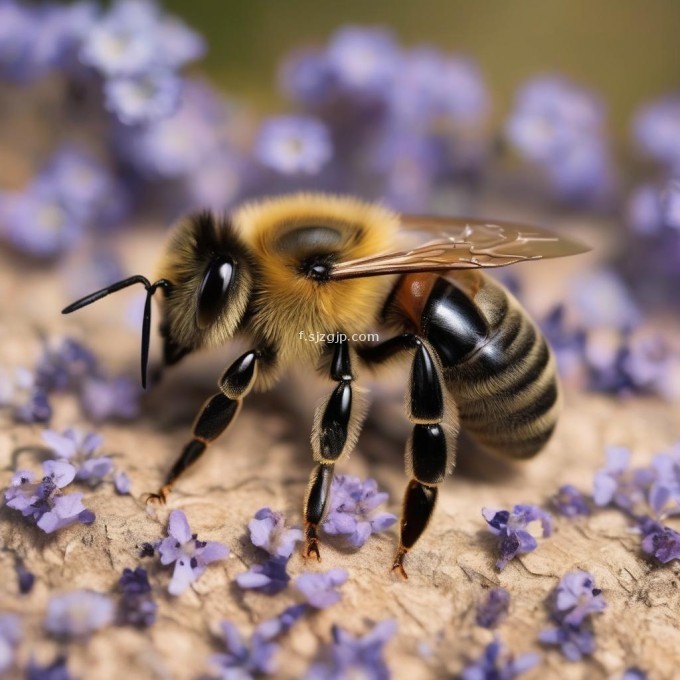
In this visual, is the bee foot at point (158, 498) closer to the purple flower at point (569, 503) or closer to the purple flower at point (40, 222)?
the purple flower at point (569, 503)

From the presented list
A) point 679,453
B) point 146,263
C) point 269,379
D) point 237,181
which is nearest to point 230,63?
point 237,181

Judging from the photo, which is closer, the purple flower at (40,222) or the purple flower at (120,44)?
the purple flower at (120,44)

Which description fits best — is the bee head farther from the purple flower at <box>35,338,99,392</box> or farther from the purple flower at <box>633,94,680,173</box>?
the purple flower at <box>633,94,680,173</box>

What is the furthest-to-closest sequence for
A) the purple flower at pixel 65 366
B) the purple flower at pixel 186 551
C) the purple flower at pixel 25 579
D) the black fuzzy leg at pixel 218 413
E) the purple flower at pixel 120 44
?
the purple flower at pixel 120 44 < the purple flower at pixel 65 366 < the black fuzzy leg at pixel 218 413 < the purple flower at pixel 186 551 < the purple flower at pixel 25 579

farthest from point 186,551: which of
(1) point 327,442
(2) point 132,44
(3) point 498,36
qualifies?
(3) point 498,36

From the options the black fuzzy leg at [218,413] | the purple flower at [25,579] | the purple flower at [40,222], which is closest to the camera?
the purple flower at [25,579]

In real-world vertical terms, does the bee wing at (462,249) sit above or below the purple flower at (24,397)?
above

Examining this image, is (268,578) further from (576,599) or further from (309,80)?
(309,80)

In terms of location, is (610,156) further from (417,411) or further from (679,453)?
(417,411)

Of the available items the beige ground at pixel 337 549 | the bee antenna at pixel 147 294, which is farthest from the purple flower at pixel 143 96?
the bee antenna at pixel 147 294
